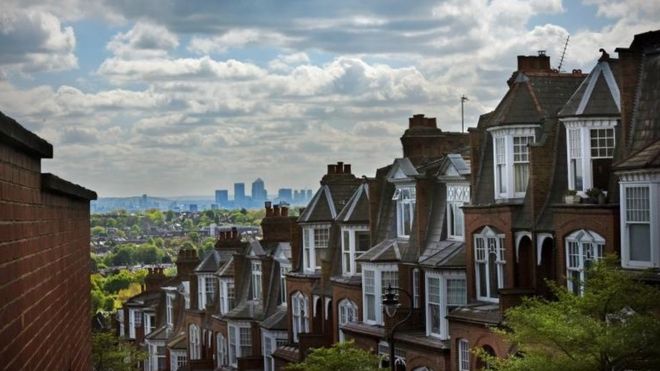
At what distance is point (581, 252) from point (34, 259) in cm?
2086

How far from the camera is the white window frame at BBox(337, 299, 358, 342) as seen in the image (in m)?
46.4

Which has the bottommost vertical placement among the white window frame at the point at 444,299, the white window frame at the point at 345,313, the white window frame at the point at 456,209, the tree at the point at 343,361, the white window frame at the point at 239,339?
the white window frame at the point at 239,339

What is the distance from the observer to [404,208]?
4484 centimetres

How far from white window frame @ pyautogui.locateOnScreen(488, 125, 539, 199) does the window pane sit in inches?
289

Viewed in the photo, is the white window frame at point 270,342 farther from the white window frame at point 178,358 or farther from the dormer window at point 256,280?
the white window frame at point 178,358

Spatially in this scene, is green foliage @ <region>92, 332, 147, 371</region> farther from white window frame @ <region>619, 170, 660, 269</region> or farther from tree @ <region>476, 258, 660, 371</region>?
tree @ <region>476, 258, 660, 371</region>

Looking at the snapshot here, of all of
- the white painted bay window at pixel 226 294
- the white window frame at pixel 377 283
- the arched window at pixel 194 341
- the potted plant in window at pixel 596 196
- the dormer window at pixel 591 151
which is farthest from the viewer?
the arched window at pixel 194 341

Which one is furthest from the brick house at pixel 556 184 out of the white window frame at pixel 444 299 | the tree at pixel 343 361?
the tree at pixel 343 361

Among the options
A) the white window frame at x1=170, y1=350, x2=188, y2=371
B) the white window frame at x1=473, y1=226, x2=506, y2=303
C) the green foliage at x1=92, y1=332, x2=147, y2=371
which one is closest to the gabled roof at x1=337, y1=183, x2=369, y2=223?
the white window frame at x1=473, y1=226, x2=506, y2=303

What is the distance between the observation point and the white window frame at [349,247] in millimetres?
48531

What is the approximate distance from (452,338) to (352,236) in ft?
43.0

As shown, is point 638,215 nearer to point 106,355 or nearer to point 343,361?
point 343,361

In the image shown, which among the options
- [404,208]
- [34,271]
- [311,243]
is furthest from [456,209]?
[34,271]

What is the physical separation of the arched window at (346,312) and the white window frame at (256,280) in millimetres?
12916
